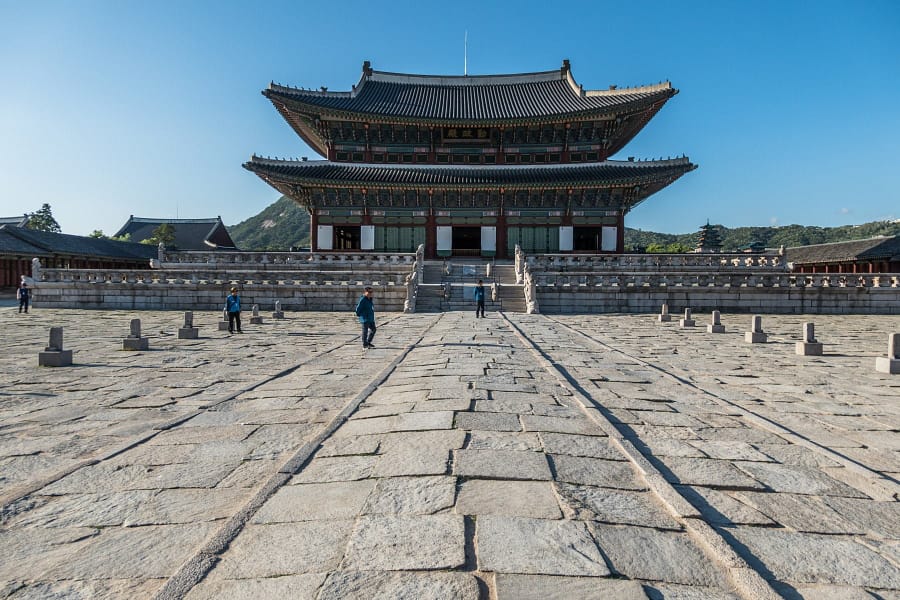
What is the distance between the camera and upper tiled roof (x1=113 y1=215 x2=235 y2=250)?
48688 mm

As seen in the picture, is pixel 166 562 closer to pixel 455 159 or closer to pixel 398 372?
pixel 398 372

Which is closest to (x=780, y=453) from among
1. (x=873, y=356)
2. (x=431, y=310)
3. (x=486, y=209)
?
(x=873, y=356)

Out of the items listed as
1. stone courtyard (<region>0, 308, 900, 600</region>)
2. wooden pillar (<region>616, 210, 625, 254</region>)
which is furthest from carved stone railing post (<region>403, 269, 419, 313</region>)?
wooden pillar (<region>616, 210, 625, 254</region>)

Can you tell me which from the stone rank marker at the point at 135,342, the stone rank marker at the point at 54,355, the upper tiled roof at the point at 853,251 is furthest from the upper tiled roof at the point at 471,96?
the stone rank marker at the point at 54,355

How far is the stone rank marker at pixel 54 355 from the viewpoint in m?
7.75

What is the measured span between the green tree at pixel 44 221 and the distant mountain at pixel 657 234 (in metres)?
22.2

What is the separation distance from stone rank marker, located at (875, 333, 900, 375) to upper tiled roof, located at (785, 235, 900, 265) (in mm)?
26423

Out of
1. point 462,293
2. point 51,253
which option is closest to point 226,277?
point 462,293

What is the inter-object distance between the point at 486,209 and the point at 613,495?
2796cm

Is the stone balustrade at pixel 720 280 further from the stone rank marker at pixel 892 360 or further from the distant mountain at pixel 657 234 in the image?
the distant mountain at pixel 657 234

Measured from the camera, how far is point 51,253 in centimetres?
2991

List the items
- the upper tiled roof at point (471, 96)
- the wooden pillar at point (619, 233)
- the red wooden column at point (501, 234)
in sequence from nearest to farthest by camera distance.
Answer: the upper tiled roof at point (471, 96) → the wooden pillar at point (619, 233) → the red wooden column at point (501, 234)

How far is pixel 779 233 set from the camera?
287ft

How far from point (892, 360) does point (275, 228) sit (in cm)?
11335
